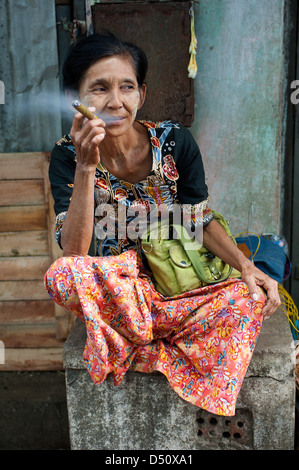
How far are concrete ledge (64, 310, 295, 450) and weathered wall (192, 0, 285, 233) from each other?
44.1 inches

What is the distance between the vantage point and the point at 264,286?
2283mm

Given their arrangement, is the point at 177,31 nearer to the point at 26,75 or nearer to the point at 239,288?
the point at 26,75

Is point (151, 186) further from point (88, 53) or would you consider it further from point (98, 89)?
point (88, 53)

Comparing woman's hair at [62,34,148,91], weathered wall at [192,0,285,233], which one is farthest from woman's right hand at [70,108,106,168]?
weathered wall at [192,0,285,233]

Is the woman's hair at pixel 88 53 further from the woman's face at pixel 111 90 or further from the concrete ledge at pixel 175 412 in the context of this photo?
the concrete ledge at pixel 175 412

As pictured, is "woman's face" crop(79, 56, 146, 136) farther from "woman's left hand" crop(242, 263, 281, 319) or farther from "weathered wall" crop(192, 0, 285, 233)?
"weathered wall" crop(192, 0, 285, 233)

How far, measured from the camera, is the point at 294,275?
11.6 feet

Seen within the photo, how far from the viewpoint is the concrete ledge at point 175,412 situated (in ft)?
7.73

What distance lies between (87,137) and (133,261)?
0.63 metres

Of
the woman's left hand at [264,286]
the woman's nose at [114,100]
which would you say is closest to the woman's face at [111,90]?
the woman's nose at [114,100]

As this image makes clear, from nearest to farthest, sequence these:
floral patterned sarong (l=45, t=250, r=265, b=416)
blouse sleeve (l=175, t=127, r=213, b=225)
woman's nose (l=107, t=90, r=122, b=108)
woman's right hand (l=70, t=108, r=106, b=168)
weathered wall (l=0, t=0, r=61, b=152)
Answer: woman's right hand (l=70, t=108, r=106, b=168) → floral patterned sarong (l=45, t=250, r=265, b=416) → woman's nose (l=107, t=90, r=122, b=108) → blouse sleeve (l=175, t=127, r=213, b=225) → weathered wall (l=0, t=0, r=61, b=152)

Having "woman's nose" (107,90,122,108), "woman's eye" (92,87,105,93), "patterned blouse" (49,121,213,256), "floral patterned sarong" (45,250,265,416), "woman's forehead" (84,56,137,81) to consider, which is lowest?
"floral patterned sarong" (45,250,265,416)

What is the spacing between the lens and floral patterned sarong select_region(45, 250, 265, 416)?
2.11 meters

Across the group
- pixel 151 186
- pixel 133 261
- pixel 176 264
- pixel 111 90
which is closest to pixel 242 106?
pixel 151 186
